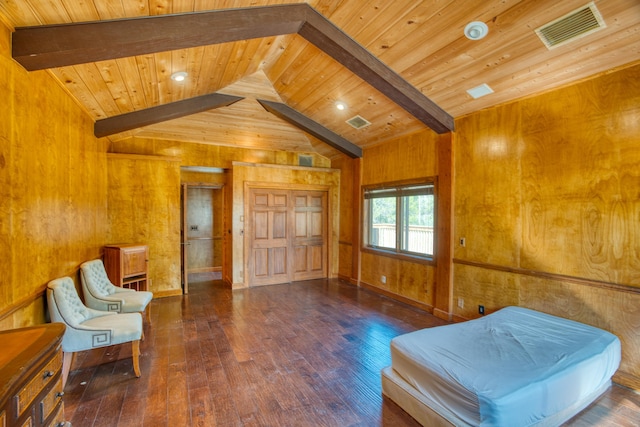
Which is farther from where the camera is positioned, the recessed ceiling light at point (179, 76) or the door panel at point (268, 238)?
the door panel at point (268, 238)

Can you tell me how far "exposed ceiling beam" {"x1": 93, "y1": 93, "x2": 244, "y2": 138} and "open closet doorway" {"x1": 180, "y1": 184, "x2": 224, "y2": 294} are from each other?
2951mm

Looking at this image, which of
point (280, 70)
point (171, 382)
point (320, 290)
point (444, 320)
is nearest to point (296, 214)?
point (320, 290)

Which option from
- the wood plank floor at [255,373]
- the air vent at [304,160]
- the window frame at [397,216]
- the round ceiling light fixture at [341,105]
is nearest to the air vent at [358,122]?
the round ceiling light fixture at [341,105]

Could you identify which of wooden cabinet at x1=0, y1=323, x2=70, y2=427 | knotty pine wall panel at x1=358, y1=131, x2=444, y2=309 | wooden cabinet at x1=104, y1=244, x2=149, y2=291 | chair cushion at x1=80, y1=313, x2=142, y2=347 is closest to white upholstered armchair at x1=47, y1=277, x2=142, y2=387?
chair cushion at x1=80, y1=313, x2=142, y2=347

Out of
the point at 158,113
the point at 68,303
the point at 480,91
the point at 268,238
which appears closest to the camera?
the point at 68,303

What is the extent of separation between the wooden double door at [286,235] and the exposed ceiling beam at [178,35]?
341cm

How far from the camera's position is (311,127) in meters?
5.66

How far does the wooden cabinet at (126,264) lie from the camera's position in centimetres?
416

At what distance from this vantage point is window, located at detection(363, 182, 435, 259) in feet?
15.5

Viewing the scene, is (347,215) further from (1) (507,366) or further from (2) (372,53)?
(1) (507,366)

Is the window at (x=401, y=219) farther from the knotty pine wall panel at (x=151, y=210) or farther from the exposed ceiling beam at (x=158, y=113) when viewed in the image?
the knotty pine wall panel at (x=151, y=210)

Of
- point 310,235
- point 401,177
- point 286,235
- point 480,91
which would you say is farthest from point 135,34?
point 310,235

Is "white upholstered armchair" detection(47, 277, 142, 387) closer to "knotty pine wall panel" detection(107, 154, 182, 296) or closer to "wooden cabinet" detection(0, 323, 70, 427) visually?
"wooden cabinet" detection(0, 323, 70, 427)

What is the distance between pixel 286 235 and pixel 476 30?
4.76 m
